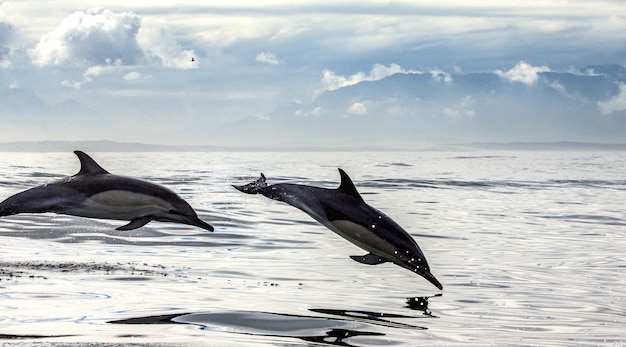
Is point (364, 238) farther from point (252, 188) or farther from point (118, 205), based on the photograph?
point (118, 205)

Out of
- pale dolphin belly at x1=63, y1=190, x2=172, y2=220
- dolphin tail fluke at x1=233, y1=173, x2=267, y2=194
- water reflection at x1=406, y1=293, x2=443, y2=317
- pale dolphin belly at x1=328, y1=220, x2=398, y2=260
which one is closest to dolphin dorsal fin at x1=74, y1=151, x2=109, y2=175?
pale dolphin belly at x1=63, y1=190, x2=172, y2=220

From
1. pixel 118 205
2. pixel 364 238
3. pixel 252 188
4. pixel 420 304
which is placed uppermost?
pixel 252 188

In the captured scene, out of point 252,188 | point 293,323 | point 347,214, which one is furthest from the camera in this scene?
point 293,323

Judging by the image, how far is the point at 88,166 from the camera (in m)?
10.5

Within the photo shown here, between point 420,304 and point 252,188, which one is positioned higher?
point 252,188

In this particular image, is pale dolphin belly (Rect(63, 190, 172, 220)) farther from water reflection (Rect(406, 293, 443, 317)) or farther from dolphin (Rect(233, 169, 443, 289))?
water reflection (Rect(406, 293, 443, 317))

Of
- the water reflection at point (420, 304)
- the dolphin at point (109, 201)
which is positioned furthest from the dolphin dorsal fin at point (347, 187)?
the water reflection at point (420, 304)

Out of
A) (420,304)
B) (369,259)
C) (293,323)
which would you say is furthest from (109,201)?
(420,304)

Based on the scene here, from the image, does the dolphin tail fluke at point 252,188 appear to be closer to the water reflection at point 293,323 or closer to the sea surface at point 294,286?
the sea surface at point 294,286

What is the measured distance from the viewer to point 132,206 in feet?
31.2

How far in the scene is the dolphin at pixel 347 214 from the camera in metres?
9.25

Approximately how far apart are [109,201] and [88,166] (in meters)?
1.21

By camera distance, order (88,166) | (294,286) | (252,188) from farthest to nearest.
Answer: (294,286) < (88,166) < (252,188)

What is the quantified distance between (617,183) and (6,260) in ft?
169
